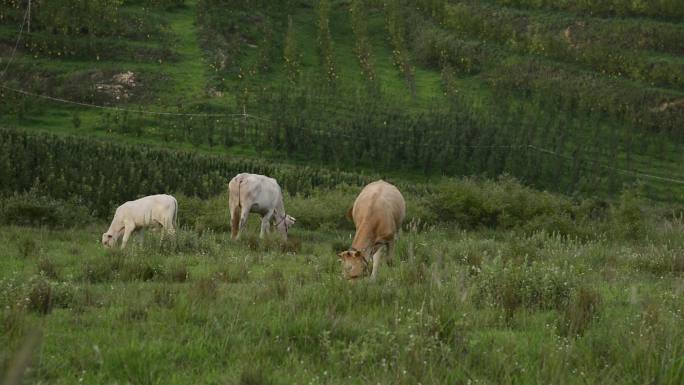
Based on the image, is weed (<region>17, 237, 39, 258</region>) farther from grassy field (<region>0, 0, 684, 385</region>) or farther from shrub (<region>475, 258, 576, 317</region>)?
shrub (<region>475, 258, 576, 317</region>)

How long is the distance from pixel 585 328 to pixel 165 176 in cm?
3711

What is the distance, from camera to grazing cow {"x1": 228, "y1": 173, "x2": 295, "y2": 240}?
1947 cm

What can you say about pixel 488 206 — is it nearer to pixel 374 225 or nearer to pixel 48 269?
pixel 374 225

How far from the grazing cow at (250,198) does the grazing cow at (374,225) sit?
6.29m

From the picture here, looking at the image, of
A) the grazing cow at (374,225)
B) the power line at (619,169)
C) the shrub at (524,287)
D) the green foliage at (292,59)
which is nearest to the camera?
the shrub at (524,287)

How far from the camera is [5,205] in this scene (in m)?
24.8

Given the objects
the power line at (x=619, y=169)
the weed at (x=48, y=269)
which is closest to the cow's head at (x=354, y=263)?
the weed at (x=48, y=269)

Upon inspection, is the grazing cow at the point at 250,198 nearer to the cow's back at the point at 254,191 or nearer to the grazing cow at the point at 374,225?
the cow's back at the point at 254,191

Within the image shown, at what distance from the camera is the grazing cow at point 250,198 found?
63.9ft

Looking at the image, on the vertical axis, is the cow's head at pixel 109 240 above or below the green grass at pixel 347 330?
below

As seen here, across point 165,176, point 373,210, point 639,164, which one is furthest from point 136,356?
point 639,164

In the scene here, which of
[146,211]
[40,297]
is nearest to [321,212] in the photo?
[146,211]

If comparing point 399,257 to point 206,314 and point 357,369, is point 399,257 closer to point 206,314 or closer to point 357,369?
point 206,314

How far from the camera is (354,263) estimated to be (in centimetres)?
1066
